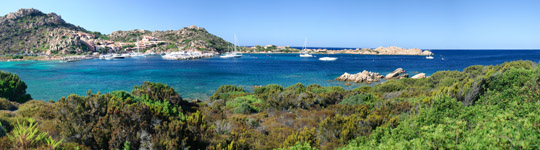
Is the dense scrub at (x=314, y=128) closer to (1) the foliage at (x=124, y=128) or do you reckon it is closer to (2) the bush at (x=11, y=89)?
(1) the foliage at (x=124, y=128)

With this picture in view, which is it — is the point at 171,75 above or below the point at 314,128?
below

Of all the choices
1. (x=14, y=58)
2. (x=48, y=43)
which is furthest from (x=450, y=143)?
(x=48, y=43)

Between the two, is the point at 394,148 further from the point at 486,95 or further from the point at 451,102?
the point at 486,95

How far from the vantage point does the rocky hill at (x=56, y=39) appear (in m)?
97.6

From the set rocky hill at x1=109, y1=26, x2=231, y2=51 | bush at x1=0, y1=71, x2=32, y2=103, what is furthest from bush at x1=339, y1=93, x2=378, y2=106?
rocky hill at x1=109, y1=26, x2=231, y2=51

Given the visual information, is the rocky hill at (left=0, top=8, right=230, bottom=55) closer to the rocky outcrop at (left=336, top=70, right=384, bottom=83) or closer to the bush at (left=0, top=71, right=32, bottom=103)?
the bush at (left=0, top=71, right=32, bottom=103)

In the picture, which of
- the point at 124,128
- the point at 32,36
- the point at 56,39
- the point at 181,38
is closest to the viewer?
the point at 124,128

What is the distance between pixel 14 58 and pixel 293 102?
101 metres

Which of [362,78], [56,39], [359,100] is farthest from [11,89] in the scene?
[56,39]

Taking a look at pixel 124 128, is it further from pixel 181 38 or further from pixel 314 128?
pixel 181 38

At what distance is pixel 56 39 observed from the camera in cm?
10119

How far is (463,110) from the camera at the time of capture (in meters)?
6.37

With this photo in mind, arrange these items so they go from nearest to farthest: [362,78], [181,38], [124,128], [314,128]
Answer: [124,128]
[314,128]
[362,78]
[181,38]

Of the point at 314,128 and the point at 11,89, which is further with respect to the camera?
the point at 11,89
